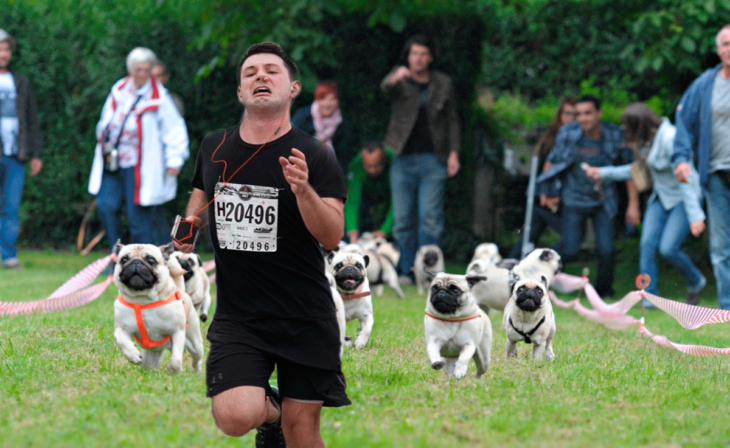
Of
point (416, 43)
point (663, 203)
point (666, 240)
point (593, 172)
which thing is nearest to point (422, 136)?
point (416, 43)

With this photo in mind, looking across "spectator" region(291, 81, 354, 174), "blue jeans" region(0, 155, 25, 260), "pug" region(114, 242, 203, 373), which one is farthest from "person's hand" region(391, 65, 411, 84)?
"pug" region(114, 242, 203, 373)

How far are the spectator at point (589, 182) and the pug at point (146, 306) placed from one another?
6493 mm

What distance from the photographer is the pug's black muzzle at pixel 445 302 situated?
538cm

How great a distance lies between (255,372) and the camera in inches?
153

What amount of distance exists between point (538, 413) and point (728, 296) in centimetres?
507

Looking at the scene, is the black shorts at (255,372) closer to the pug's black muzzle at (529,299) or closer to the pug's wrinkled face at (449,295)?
the pug's wrinkled face at (449,295)

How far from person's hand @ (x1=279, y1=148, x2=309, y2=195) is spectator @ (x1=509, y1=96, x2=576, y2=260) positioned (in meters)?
7.92

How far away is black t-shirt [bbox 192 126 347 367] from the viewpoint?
3.90 meters

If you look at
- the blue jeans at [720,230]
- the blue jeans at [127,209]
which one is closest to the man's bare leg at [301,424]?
the blue jeans at [720,230]

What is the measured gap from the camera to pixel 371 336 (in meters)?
7.11

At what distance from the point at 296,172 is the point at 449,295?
82.5 inches

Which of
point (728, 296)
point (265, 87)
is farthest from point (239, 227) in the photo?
point (728, 296)

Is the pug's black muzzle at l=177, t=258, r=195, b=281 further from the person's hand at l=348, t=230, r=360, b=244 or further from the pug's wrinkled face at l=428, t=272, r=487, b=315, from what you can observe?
the person's hand at l=348, t=230, r=360, b=244

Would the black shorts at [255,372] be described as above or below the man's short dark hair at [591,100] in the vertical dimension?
below
